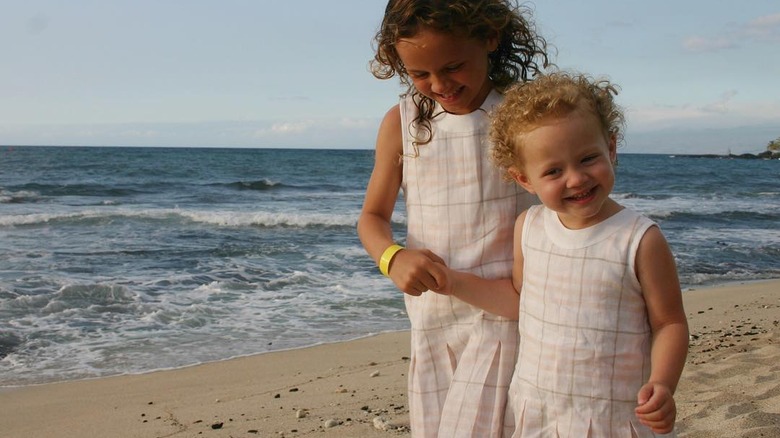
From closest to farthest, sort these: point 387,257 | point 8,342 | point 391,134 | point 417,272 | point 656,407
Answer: point 656,407 → point 417,272 → point 387,257 → point 391,134 → point 8,342

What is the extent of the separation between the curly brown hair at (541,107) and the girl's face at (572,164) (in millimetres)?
22

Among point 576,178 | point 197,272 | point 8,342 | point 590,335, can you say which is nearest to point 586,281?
point 590,335

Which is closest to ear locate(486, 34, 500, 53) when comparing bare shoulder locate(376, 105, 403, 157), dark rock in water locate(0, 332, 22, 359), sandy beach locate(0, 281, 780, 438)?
bare shoulder locate(376, 105, 403, 157)

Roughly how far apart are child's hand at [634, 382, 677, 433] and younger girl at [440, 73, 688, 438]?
16mm

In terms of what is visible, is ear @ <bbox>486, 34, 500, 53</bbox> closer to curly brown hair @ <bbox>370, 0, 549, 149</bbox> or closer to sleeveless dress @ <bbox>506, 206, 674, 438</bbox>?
curly brown hair @ <bbox>370, 0, 549, 149</bbox>

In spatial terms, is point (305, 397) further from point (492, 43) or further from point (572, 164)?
point (572, 164)

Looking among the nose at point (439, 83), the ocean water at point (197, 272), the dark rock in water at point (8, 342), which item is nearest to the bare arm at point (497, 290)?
the nose at point (439, 83)

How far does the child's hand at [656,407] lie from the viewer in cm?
184

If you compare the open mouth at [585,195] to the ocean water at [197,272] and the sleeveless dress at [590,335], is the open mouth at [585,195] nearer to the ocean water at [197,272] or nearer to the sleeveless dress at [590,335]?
the sleeveless dress at [590,335]

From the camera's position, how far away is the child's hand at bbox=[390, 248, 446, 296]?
210 cm

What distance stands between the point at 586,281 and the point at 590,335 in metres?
0.13

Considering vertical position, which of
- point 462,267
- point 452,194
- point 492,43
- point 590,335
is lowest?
point 590,335

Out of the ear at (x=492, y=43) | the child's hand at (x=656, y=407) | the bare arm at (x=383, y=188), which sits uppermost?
the ear at (x=492, y=43)

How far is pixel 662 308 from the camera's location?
195 cm
